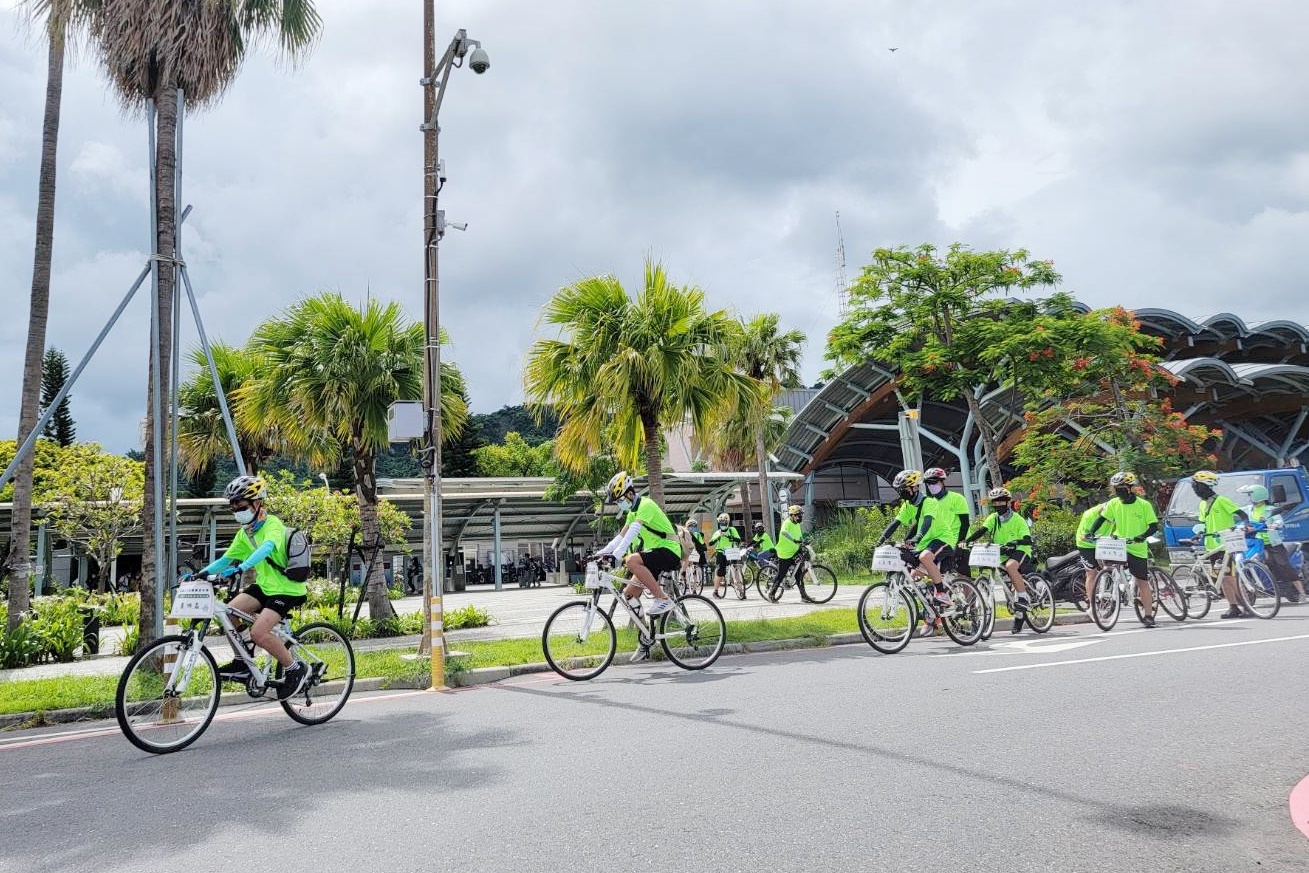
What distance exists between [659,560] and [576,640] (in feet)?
3.77

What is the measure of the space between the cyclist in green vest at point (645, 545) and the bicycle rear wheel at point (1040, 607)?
524 centimetres

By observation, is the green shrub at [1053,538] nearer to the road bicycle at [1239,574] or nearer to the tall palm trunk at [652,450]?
A: the road bicycle at [1239,574]

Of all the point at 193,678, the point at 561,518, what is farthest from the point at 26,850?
the point at 561,518

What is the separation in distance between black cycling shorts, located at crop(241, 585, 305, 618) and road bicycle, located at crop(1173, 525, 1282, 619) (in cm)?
1177

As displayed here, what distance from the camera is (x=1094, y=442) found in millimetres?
24859

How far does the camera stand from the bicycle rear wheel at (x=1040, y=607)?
11.3 meters

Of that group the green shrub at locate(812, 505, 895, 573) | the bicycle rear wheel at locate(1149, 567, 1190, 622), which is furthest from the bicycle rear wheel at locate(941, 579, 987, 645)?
the green shrub at locate(812, 505, 895, 573)

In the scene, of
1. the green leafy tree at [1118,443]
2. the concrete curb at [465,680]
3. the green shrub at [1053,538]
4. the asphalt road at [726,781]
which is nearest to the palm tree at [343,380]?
the concrete curb at [465,680]

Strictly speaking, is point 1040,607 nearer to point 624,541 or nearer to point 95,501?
point 624,541

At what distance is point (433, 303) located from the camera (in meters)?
10.5

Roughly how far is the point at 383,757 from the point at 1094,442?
79.0 feet

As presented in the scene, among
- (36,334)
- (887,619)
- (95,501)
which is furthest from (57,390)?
(887,619)

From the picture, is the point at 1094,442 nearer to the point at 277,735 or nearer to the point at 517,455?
the point at 277,735

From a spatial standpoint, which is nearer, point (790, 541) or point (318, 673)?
point (318, 673)
